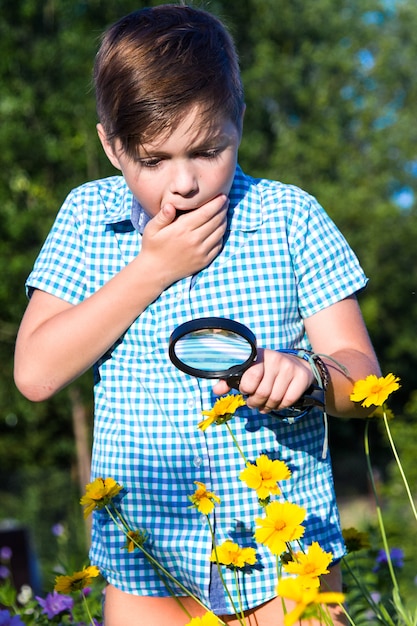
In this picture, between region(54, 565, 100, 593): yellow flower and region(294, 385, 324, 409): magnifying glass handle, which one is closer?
region(294, 385, 324, 409): magnifying glass handle

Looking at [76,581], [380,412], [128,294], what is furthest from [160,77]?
[76,581]

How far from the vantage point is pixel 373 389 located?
5.16 feet

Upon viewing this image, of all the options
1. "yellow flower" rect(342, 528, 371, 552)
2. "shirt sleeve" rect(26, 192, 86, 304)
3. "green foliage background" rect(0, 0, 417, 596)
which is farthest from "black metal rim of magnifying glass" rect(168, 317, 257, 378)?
"green foliage background" rect(0, 0, 417, 596)

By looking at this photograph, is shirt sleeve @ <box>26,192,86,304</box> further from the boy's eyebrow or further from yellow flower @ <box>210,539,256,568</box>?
yellow flower @ <box>210,539,256,568</box>

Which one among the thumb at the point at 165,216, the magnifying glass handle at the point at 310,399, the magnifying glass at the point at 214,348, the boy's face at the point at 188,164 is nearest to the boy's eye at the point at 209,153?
the boy's face at the point at 188,164

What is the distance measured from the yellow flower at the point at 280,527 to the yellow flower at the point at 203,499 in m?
0.21

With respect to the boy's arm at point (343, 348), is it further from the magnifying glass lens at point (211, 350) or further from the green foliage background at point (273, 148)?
the green foliage background at point (273, 148)

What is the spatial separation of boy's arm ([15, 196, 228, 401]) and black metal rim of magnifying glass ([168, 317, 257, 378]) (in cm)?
28

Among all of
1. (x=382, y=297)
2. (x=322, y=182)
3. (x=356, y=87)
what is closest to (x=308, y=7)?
(x=356, y=87)

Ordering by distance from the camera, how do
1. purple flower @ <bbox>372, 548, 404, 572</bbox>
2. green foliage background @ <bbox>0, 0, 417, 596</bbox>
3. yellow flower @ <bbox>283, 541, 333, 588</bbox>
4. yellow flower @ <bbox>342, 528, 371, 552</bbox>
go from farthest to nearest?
green foliage background @ <bbox>0, 0, 417, 596</bbox> → purple flower @ <bbox>372, 548, 404, 572</bbox> → yellow flower @ <bbox>342, 528, 371, 552</bbox> → yellow flower @ <bbox>283, 541, 333, 588</bbox>

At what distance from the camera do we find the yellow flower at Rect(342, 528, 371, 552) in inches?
86.0

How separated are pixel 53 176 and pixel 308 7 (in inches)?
279

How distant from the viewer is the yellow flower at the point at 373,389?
61.2 inches

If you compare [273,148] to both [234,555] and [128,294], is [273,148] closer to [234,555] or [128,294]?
[128,294]
